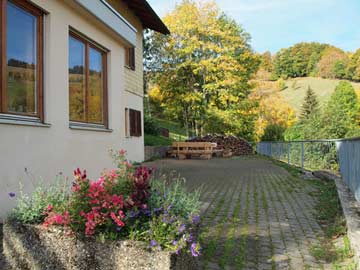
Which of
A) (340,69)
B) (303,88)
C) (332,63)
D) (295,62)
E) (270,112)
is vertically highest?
(295,62)

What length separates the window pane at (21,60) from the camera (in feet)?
13.9

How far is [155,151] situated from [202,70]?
11631 mm

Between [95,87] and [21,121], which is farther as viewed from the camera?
[95,87]

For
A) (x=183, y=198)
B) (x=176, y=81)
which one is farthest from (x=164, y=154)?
(x=183, y=198)

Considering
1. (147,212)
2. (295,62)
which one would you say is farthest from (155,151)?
(295,62)

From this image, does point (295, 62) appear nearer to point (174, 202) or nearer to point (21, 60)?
point (21, 60)

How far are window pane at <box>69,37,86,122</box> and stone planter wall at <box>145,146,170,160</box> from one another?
1227 centimetres

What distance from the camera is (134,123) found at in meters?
15.2

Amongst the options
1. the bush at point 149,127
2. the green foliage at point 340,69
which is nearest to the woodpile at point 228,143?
the bush at point 149,127

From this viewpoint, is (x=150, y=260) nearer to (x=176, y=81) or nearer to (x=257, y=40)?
(x=176, y=81)

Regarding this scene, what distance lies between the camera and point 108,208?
9.05ft

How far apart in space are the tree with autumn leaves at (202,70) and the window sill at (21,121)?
24.5 metres

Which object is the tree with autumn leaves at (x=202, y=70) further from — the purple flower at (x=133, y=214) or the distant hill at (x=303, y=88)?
the distant hill at (x=303, y=88)

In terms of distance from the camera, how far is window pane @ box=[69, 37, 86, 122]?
567cm
